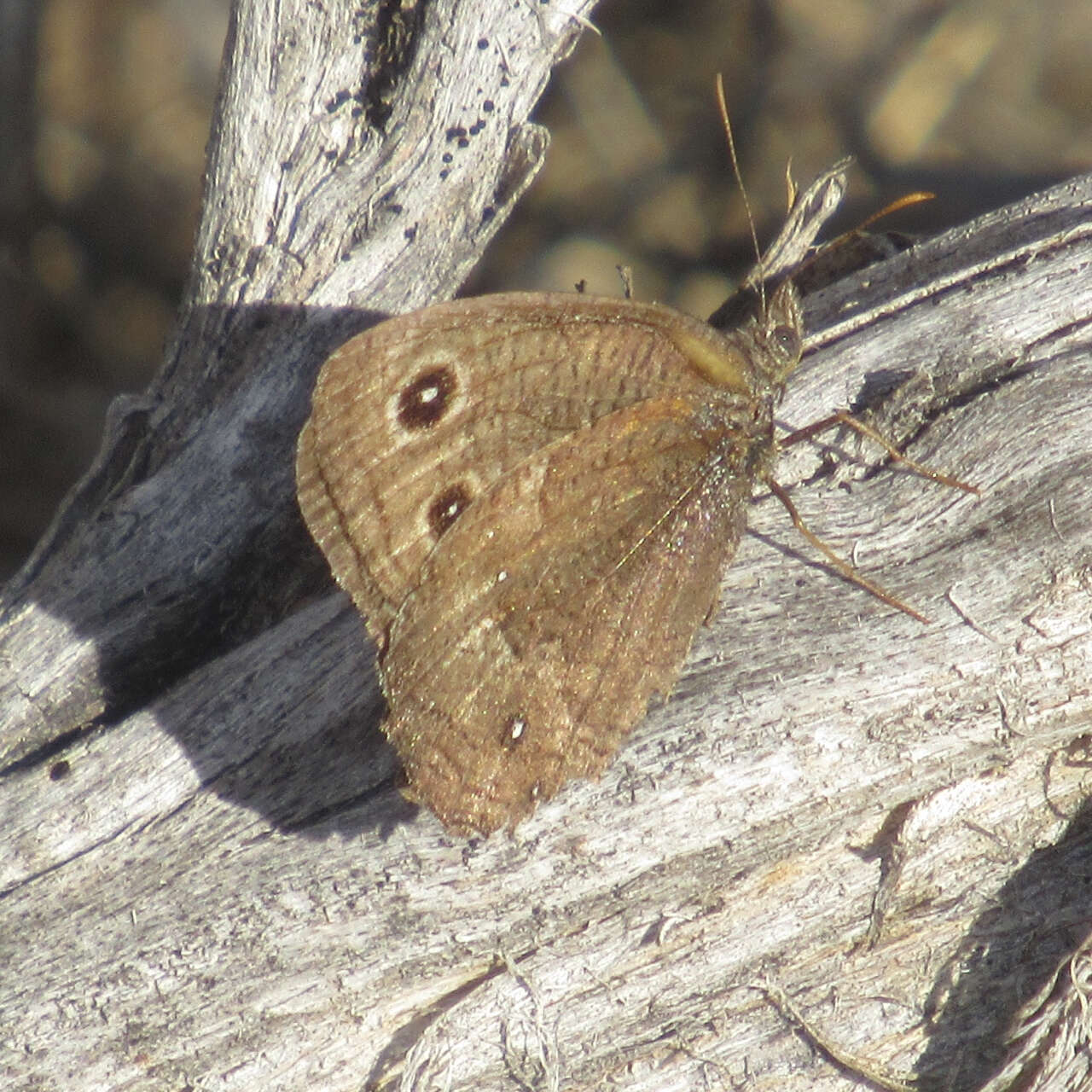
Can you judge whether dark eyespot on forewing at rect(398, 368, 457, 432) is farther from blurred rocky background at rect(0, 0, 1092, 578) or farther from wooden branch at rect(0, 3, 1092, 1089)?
blurred rocky background at rect(0, 0, 1092, 578)

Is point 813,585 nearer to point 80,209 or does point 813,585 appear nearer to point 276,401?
point 276,401

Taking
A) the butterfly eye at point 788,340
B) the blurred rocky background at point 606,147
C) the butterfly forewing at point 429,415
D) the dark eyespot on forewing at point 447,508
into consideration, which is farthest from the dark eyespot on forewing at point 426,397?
the blurred rocky background at point 606,147

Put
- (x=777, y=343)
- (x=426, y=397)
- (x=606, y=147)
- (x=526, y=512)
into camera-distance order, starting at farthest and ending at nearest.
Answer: (x=606, y=147) → (x=777, y=343) → (x=526, y=512) → (x=426, y=397)

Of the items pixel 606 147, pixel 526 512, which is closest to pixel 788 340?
pixel 526 512

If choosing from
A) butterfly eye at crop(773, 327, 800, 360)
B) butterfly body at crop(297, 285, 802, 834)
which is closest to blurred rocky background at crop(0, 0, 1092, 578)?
butterfly eye at crop(773, 327, 800, 360)

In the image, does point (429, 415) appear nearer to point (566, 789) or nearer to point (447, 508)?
point (447, 508)
